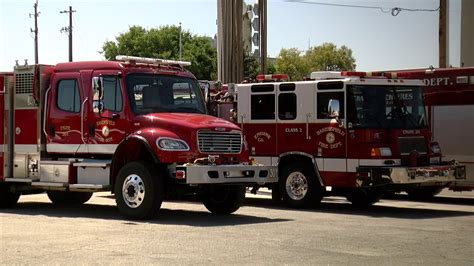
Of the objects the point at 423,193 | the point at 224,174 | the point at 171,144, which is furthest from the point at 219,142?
the point at 423,193

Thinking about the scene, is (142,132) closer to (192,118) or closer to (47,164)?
(192,118)

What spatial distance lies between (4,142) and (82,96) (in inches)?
85.0

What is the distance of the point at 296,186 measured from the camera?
52.0 feet

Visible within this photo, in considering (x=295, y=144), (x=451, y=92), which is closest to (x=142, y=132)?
(x=295, y=144)

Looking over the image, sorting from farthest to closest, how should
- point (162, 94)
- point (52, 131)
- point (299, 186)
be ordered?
1. point (299, 186)
2. point (52, 131)
3. point (162, 94)

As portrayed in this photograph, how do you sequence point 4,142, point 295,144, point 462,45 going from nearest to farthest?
point 4,142, point 295,144, point 462,45

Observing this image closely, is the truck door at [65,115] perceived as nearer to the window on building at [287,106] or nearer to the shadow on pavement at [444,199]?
the window on building at [287,106]

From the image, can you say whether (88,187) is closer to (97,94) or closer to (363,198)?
(97,94)

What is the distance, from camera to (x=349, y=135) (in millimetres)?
15023

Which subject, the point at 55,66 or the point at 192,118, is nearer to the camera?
the point at 192,118

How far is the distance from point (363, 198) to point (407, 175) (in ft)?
7.77

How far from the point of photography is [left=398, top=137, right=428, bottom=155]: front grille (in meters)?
14.8

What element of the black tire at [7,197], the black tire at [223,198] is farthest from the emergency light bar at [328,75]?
the black tire at [7,197]

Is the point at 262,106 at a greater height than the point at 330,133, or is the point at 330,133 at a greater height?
the point at 262,106
